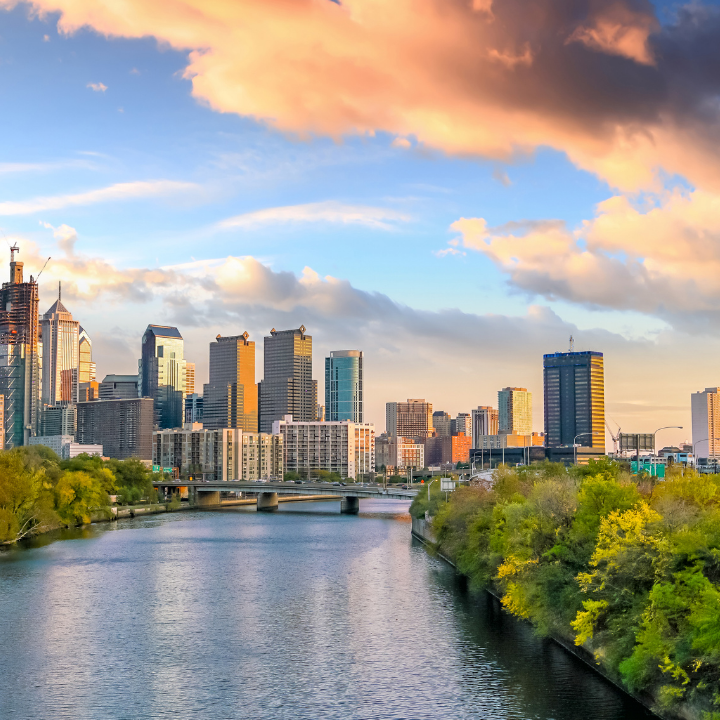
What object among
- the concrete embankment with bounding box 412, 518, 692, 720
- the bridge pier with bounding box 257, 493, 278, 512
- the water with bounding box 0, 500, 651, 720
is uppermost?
the concrete embankment with bounding box 412, 518, 692, 720

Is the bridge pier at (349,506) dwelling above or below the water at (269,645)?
below

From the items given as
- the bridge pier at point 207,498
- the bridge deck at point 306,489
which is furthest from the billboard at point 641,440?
the bridge pier at point 207,498

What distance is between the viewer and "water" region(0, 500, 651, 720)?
3928 centimetres

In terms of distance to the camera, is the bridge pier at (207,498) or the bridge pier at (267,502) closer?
the bridge pier at (267,502)

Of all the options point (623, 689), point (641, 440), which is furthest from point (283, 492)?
point (623, 689)

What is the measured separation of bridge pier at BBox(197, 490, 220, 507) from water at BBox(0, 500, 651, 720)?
101532 mm

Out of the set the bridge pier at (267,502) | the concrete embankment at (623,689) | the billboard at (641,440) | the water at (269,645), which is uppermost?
the billboard at (641,440)

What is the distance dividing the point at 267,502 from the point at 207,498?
600 inches

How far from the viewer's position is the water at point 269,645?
3928 cm

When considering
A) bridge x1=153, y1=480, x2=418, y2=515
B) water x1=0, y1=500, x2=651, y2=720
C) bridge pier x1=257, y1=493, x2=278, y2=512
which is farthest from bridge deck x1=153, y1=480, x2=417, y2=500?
water x1=0, y1=500, x2=651, y2=720

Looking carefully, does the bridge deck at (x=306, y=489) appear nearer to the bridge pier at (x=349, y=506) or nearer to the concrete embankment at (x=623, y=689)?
the bridge pier at (x=349, y=506)

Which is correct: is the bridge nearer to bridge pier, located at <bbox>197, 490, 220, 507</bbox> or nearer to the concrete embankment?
bridge pier, located at <bbox>197, 490, 220, 507</bbox>

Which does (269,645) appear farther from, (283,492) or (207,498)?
(207,498)

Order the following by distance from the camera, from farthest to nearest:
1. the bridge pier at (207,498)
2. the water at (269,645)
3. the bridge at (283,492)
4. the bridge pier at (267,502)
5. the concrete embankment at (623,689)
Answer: the bridge pier at (207,498)
the bridge pier at (267,502)
the bridge at (283,492)
the water at (269,645)
the concrete embankment at (623,689)
